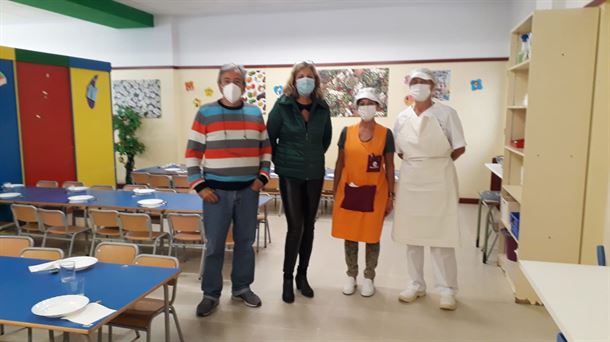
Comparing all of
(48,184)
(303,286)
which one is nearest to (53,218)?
(48,184)

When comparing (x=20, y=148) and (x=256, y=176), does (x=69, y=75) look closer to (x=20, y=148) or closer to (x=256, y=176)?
(x=20, y=148)

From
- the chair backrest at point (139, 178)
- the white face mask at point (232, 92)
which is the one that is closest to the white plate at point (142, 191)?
the chair backrest at point (139, 178)

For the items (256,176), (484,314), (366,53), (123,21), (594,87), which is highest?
(123,21)

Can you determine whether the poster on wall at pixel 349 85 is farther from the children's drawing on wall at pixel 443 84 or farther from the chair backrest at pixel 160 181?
the chair backrest at pixel 160 181

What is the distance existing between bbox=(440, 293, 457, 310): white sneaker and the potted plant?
282 inches

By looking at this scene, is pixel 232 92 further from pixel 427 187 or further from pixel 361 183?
pixel 427 187

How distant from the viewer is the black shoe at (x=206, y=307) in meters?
3.35

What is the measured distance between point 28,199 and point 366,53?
575 cm

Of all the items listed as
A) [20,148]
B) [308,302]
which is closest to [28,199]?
[20,148]

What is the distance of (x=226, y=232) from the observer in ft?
11.0

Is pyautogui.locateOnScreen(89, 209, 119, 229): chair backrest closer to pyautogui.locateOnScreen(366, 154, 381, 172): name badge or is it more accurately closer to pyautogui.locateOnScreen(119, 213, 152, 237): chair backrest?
pyautogui.locateOnScreen(119, 213, 152, 237): chair backrest

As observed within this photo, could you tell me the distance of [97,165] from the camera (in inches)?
283

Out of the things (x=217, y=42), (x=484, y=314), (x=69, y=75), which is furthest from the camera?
(x=217, y=42)

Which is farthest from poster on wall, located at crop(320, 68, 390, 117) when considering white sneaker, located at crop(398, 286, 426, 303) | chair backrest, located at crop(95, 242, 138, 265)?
chair backrest, located at crop(95, 242, 138, 265)
